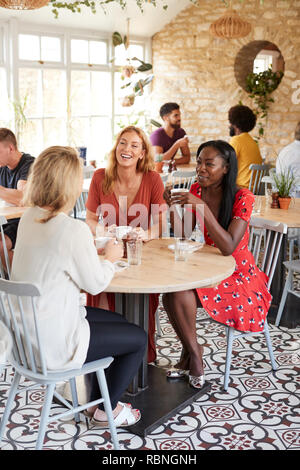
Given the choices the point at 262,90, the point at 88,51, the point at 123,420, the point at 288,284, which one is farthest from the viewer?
the point at 88,51

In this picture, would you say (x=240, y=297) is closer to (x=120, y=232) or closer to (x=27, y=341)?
(x=120, y=232)

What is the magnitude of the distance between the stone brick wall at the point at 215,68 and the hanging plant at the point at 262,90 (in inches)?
3.0

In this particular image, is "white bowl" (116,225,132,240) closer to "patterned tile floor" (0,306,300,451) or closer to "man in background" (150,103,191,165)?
"patterned tile floor" (0,306,300,451)

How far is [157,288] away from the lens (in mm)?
2348

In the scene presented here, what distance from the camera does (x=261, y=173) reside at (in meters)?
6.20

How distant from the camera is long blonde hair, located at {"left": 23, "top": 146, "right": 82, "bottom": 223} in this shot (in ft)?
7.17

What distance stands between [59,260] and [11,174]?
91.0 inches

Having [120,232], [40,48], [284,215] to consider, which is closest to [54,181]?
[120,232]

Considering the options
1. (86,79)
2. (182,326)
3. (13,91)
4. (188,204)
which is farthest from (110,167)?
(86,79)

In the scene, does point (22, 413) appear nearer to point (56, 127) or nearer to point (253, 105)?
point (56, 127)

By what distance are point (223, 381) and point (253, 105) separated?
510 centimetres

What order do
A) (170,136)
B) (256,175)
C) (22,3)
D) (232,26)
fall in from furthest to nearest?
(170,136) → (232,26) → (256,175) → (22,3)

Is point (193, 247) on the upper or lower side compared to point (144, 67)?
lower

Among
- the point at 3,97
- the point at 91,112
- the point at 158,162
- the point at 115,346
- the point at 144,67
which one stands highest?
the point at 144,67
